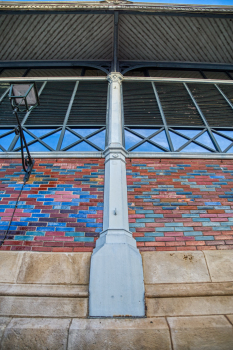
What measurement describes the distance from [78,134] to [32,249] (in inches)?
95.1

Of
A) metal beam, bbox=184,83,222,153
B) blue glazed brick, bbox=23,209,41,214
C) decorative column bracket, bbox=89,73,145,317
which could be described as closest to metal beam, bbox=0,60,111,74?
→ metal beam, bbox=184,83,222,153

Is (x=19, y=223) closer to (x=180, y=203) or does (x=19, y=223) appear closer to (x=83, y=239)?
(x=83, y=239)

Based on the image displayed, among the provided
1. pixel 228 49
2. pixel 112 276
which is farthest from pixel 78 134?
pixel 228 49

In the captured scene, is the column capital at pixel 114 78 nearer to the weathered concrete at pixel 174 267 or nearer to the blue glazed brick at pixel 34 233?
the blue glazed brick at pixel 34 233

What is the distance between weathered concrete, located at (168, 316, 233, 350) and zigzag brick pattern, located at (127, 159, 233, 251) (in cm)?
86

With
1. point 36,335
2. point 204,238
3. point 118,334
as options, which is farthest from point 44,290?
point 204,238

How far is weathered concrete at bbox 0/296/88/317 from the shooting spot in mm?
2379

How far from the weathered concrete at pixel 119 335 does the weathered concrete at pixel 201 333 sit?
0.10 m

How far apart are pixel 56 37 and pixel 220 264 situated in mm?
6780

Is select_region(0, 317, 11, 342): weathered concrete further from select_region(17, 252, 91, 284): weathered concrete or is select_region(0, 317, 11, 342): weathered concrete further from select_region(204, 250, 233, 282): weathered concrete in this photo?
select_region(204, 250, 233, 282): weathered concrete

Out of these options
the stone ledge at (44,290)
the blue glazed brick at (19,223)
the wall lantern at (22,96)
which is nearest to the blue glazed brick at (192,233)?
the stone ledge at (44,290)

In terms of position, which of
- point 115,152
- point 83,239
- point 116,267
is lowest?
point 116,267

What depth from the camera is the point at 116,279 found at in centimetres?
252

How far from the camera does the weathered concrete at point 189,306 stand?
2.39m
